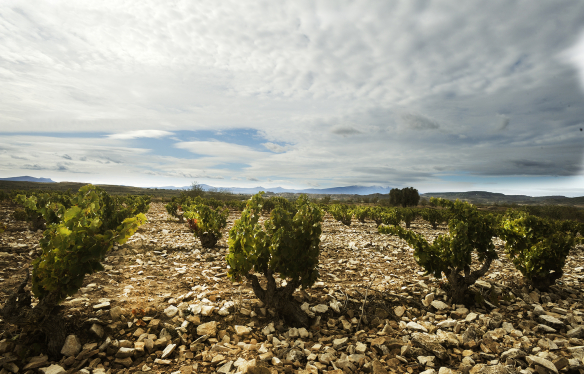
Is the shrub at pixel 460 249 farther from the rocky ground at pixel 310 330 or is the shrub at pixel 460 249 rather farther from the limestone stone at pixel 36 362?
the limestone stone at pixel 36 362

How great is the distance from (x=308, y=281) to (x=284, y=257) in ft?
2.72

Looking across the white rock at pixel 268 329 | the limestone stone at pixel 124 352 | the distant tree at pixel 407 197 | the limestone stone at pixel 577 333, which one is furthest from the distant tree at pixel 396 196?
the limestone stone at pixel 124 352

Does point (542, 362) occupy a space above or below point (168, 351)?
above

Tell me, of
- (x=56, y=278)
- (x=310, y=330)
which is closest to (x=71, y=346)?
(x=56, y=278)

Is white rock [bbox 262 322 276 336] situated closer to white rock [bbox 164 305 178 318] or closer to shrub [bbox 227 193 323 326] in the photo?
shrub [bbox 227 193 323 326]

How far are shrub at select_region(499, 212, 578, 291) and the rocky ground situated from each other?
1.78ft

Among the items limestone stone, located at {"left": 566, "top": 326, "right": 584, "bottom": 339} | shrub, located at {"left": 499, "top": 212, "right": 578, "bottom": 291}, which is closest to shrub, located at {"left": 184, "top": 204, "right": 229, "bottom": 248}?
shrub, located at {"left": 499, "top": 212, "right": 578, "bottom": 291}

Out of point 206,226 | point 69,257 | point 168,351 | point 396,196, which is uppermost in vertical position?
point 396,196

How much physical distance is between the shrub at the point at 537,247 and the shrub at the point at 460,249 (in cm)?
141

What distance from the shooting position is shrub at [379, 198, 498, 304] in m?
6.93

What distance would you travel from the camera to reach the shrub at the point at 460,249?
273 inches

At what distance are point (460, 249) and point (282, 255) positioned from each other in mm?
4970

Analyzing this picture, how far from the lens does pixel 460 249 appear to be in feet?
22.7

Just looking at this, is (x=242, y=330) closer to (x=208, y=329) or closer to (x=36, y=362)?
(x=208, y=329)
